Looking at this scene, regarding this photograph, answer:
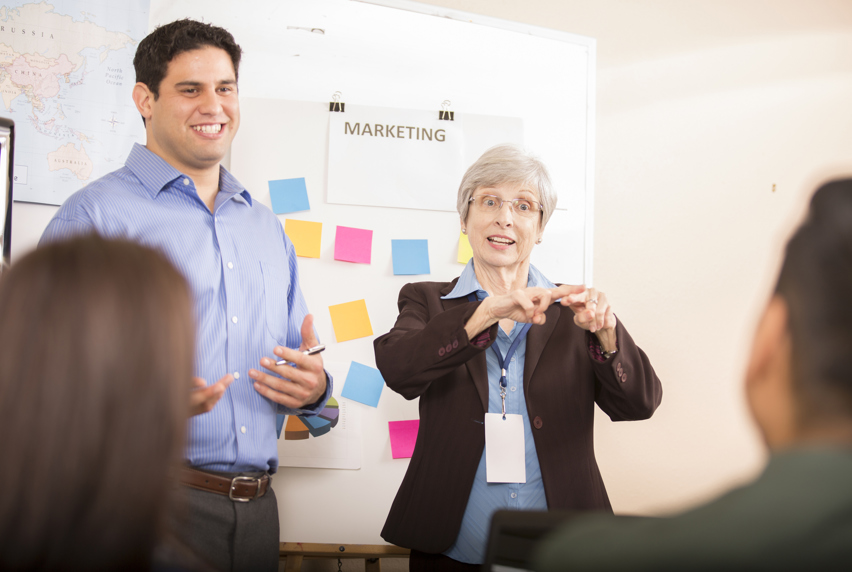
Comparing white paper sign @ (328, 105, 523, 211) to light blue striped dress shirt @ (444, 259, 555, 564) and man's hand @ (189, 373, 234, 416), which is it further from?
man's hand @ (189, 373, 234, 416)

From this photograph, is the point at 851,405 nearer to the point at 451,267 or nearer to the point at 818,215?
the point at 818,215

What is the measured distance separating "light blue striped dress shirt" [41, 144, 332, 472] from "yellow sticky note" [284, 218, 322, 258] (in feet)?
1.44

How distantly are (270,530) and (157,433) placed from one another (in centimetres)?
93

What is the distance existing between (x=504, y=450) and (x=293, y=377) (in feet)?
1.72

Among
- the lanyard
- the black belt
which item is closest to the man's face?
the black belt

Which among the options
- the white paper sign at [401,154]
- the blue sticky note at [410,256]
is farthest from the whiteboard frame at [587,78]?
the blue sticky note at [410,256]

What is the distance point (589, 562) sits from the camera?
18.6 inches

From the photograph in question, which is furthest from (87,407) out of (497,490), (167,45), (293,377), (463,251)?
(463,251)

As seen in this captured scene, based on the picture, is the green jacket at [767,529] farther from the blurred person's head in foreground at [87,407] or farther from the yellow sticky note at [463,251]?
the yellow sticky note at [463,251]

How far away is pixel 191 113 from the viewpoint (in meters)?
1.56

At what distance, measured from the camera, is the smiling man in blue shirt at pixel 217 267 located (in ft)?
4.46

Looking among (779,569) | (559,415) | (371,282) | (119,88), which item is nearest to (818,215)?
(779,569)

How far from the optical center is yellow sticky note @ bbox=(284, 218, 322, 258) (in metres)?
2.07

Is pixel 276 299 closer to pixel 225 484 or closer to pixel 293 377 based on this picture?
pixel 293 377
